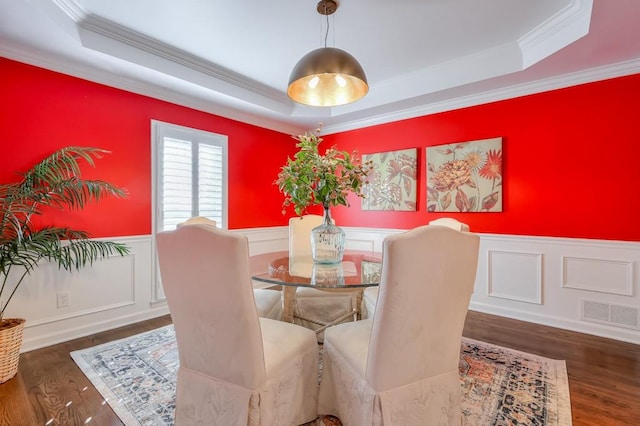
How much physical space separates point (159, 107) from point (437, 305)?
3.48 meters

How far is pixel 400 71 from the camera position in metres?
3.43

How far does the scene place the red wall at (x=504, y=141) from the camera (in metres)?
2.63

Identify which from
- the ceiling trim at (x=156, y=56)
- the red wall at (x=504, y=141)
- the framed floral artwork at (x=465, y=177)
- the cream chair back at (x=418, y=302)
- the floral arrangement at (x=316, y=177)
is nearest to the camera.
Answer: the cream chair back at (x=418, y=302)

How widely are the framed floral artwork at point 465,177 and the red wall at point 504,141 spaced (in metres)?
0.09

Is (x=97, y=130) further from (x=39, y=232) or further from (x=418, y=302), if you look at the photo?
(x=418, y=302)

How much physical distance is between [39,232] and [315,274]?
2.31 m

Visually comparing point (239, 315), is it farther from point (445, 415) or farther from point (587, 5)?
point (587, 5)

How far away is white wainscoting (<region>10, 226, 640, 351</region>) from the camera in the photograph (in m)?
2.66

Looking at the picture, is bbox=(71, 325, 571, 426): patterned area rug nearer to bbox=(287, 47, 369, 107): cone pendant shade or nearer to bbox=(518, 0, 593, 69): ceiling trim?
bbox=(287, 47, 369, 107): cone pendant shade

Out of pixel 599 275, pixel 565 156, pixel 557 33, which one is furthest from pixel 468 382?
pixel 557 33

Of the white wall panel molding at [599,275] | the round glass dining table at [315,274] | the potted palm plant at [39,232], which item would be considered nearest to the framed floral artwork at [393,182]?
the round glass dining table at [315,274]

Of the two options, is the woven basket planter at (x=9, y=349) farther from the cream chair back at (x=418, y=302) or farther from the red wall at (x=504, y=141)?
the cream chair back at (x=418, y=302)

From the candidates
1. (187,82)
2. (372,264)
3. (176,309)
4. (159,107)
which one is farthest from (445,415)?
(159,107)

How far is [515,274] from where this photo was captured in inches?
130
